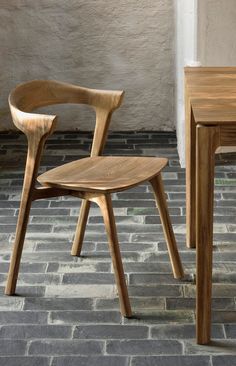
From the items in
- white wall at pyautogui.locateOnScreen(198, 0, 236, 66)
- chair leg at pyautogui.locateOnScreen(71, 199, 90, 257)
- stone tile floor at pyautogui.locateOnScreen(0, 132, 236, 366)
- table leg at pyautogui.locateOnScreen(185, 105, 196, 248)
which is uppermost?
white wall at pyautogui.locateOnScreen(198, 0, 236, 66)

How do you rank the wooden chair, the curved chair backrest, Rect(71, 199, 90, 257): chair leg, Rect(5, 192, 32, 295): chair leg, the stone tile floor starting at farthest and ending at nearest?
Rect(71, 199, 90, 257): chair leg → the curved chair backrest → Rect(5, 192, 32, 295): chair leg → the wooden chair → the stone tile floor

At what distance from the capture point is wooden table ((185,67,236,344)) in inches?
88.8

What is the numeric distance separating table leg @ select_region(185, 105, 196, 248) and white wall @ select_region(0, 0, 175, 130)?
1.83 metres

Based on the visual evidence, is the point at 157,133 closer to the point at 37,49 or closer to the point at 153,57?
the point at 153,57

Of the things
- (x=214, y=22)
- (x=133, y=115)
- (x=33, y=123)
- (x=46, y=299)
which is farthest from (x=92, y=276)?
(x=133, y=115)

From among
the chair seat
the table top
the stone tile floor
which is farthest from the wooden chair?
the table top

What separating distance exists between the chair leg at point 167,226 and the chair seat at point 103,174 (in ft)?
0.27

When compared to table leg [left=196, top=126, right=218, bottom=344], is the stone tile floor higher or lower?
lower

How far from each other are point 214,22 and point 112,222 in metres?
1.89

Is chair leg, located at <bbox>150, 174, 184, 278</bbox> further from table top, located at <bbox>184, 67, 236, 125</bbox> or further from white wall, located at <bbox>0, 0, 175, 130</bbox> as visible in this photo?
white wall, located at <bbox>0, 0, 175, 130</bbox>

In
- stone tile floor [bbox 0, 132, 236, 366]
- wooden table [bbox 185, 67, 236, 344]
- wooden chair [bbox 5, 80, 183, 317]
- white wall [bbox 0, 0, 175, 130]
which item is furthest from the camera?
white wall [bbox 0, 0, 175, 130]

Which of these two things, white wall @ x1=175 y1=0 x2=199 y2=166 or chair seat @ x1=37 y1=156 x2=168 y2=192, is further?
white wall @ x1=175 y1=0 x2=199 y2=166

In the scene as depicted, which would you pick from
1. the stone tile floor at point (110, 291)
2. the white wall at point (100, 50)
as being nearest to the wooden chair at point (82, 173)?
the stone tile floor at point (110, 291)

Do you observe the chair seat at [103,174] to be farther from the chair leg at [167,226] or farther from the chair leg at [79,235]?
the chair leg at [79,235]
